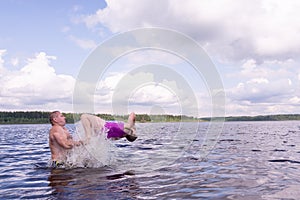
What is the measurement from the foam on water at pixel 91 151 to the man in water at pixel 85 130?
0.23 meters

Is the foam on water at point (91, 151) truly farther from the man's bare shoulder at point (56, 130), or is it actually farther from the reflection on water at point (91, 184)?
the reflection on water at point (91, 184)

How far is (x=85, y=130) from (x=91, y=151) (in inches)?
52.7

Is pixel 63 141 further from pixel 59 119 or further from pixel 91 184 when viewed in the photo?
pixel 91 184

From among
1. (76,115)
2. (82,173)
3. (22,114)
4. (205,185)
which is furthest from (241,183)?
(22,114)

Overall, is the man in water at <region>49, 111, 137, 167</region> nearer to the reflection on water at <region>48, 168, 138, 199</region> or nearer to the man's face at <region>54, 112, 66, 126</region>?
the man's face at <region>54, 112, 66, 126</region>

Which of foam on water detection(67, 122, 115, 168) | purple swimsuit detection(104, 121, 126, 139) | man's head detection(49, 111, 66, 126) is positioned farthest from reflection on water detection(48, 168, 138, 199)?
man's head detection(49, 111, 66, 126)

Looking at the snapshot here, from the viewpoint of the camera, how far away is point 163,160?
1426 cm

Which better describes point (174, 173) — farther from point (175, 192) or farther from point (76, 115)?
point (76, 115)

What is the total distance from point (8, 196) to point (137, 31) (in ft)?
24.2

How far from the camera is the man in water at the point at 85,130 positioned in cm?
1205

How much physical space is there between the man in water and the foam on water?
0.77 feet

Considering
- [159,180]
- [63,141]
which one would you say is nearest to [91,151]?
[63,141]

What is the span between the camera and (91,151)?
13.2 metres

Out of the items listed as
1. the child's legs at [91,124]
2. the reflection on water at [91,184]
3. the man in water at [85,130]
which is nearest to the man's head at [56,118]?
the man in water at [85,130]
